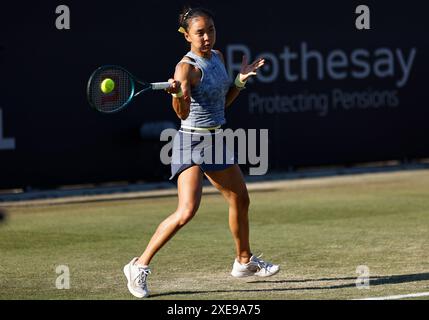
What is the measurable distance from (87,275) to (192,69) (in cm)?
195

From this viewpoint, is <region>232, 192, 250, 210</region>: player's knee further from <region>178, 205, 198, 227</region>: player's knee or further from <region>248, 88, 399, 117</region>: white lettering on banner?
<region>248, 88, 399, 117</region>: white lettering on banner

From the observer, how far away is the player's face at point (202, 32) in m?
8.34

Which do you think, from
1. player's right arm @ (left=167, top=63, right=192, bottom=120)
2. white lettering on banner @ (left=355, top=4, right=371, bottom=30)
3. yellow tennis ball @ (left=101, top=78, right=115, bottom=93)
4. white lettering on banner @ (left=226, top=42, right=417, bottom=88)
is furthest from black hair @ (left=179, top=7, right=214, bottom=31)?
white lettering on banner @ (left=355, top=4, right=371, bottom=30)

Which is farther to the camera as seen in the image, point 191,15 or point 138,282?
point 191,15

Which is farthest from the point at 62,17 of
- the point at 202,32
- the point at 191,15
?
the point at 202,32

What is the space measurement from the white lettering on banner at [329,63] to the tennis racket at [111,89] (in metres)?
8.41

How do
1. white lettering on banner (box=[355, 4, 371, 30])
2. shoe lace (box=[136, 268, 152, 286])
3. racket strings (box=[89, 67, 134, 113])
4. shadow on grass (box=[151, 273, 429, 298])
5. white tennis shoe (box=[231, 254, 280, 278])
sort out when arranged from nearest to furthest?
shoe lace (box=[136, 268, 152, 286]), racket strings (box=[89, 67, 134, 113]), shadow on grass (box=[151, 273, 429, 298]), white tennis shoe (box=[231, 254, 280, 278]), white lettering on banner (box=[355, 4, 371, 30])

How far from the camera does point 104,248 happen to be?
10703 mm

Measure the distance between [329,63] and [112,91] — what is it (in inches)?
385

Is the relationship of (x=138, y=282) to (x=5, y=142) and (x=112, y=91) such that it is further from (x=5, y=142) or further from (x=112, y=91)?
(x=5, y=142)

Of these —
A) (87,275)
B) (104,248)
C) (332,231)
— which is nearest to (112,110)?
(87,275)

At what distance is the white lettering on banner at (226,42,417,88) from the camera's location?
56.2 feet

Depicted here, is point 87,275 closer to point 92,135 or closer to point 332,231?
point 332,231

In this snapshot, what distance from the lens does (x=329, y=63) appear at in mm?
17672
